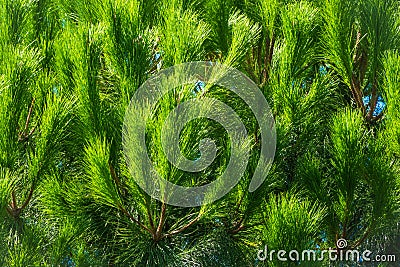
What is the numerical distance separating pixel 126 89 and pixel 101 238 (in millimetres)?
457

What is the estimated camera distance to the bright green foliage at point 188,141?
1491 millimetres

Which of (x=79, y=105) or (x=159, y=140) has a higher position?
(x=79, y=105)

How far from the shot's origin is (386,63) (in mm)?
1673

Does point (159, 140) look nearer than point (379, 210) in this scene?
Yes

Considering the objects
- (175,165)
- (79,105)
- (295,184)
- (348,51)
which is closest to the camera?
(175,165)

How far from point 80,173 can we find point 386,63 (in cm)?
94

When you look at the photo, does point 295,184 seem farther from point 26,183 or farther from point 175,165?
point 26,183

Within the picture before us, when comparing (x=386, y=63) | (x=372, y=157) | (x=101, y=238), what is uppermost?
(x=386, y=63)

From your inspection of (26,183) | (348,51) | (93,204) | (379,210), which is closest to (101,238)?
(93,204)

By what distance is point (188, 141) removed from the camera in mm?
1438

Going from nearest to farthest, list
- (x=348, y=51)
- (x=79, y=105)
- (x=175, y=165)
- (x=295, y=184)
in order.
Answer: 1. (x=175, y=165)
2. (x=79, y=105)
3. (x=295, y=184)
4. (x=348, y=51)

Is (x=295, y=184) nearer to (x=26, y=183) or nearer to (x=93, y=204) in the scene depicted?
(x=93, y=204)

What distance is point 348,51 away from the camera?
1.78 metres

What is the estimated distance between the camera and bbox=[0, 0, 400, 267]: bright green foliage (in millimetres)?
1491
